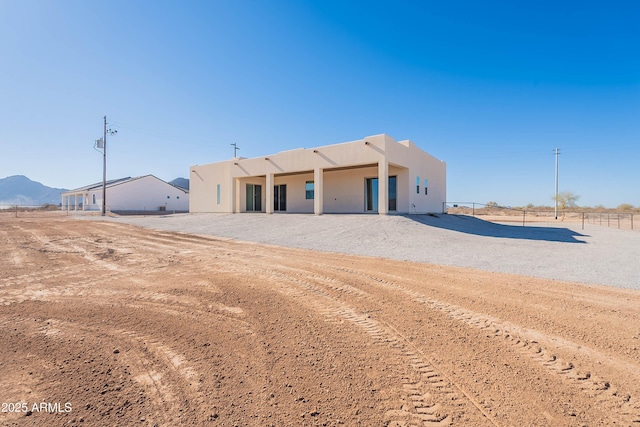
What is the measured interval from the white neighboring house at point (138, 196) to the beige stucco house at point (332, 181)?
18781mm

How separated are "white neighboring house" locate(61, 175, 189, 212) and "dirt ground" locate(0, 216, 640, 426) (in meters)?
38.5

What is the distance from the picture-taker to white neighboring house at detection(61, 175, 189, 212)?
3733 cm

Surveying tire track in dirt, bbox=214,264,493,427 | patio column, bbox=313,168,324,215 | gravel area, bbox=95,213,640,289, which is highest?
patio column, bbox=313,168,324,215

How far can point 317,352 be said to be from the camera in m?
2.82

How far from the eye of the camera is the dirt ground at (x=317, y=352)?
6.66 ft

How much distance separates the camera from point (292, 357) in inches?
108

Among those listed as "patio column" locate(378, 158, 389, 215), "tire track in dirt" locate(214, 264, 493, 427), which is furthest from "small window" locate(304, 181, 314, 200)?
"tire track in dirt" locate(214, 264, 493, 427)

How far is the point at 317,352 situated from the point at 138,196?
1759 inches

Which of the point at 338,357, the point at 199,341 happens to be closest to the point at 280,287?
the point at 199,341

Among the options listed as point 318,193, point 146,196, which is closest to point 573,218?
point 318,193

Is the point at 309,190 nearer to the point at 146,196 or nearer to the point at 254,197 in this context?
the point at 254,197

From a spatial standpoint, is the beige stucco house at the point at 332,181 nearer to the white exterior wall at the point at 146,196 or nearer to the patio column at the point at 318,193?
the patio column at the point at 318,193

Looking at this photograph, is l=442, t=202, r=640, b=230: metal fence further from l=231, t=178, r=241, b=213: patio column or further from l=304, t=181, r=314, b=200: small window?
l=231, t=178, r=241, b=213: patio column

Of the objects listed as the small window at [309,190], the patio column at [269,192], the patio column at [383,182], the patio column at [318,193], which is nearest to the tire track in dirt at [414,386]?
the patio column at [383,182]
